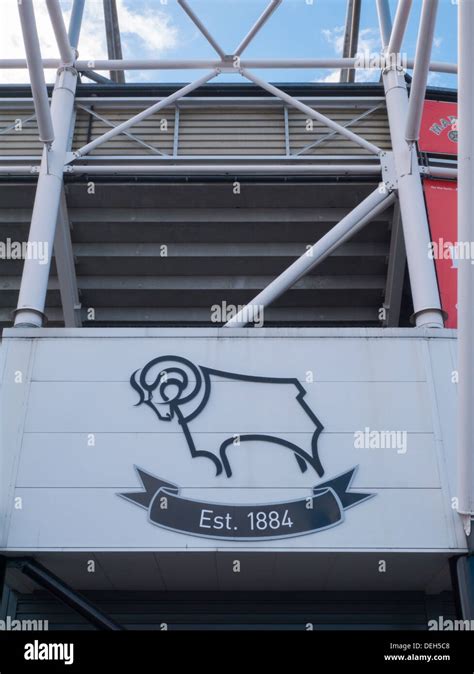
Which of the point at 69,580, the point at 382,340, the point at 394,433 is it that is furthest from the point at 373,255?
the point at 69,580

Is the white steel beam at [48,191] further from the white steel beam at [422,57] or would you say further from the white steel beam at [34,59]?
the white steel beam at [422,57]

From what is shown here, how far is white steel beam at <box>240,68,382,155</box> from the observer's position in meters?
10.4

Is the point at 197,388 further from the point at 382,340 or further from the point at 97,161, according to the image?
the point at 97,161

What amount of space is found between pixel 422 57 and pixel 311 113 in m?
2.89

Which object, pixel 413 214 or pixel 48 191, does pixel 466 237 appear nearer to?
pixel 413 214

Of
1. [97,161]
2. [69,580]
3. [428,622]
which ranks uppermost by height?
[97,161]

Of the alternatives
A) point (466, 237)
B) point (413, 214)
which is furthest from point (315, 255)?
point (466, 237)

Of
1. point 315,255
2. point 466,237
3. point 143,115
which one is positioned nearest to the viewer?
point 466,237

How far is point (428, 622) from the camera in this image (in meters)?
8.00

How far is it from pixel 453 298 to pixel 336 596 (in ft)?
13.4

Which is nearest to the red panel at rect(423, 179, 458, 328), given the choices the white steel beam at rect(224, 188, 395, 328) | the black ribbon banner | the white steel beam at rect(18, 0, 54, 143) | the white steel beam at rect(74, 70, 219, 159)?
the white steel beam at rect(224, 188, 395, 328)

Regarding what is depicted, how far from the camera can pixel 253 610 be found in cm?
824

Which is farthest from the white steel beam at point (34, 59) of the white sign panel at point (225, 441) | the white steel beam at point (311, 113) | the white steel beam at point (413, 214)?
the white steel beam at point (413, 214)

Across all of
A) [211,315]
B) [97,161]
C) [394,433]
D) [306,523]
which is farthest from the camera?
[211,315]
